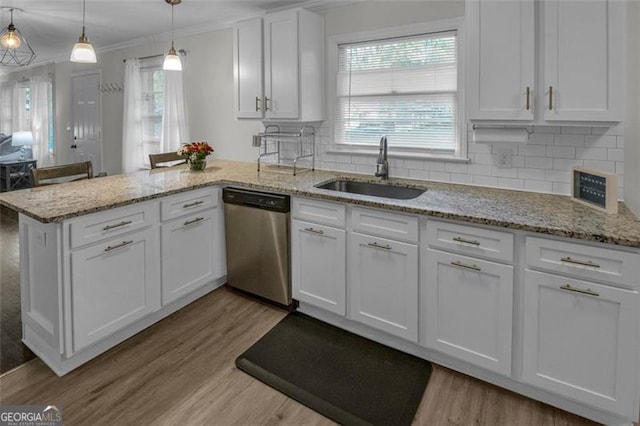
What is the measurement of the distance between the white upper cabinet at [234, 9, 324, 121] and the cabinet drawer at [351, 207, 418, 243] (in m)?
1.19

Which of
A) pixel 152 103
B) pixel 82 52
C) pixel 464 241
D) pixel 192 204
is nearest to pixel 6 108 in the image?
pixel 152 103

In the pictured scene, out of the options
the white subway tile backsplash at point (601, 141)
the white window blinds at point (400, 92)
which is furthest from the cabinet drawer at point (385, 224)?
the white subway tile backsplash at point (601, 141)

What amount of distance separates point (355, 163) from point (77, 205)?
2.04 m

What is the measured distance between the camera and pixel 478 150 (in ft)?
9.09

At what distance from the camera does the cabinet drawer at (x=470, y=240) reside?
197 centimetres

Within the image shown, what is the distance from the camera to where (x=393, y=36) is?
302 cm

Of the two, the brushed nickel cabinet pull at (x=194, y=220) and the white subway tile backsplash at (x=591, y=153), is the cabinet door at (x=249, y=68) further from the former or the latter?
the white subway tile backsplash at (x=591, y=153)

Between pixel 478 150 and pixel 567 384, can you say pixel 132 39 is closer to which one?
pixel 478 150

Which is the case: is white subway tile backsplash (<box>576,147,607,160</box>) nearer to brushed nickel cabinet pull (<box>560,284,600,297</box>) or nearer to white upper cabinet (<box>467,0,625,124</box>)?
white upper cabinet (<box>467,0,625,124</box>)

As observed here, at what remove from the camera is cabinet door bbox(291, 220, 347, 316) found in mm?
2594

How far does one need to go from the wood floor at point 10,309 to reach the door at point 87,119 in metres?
1.87

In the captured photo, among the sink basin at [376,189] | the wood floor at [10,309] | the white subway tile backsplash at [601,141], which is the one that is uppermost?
the white subway tile backsplash at [601,141]

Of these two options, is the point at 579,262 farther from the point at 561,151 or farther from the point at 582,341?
the point at 561,151

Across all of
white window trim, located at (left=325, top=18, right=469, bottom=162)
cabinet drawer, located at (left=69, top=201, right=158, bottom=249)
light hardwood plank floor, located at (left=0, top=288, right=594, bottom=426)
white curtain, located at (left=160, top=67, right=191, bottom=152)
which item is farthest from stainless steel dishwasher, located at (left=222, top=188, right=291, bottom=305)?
white curtain, located at (left=160, top=67, right=191, bottom=152)
